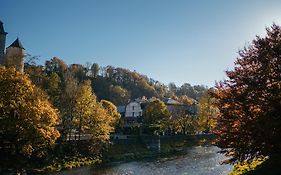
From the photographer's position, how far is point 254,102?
18375 millimetres

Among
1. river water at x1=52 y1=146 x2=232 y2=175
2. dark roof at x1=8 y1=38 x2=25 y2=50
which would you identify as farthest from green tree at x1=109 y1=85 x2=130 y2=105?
river water at x1=52 y1=146 x2=232 y2=175

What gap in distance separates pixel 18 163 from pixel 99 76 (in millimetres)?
118589

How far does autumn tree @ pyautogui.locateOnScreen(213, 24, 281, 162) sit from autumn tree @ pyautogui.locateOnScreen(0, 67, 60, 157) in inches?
944

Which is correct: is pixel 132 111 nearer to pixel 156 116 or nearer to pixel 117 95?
pixel 117 95

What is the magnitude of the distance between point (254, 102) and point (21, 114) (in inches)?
1084

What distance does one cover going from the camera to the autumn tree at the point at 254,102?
706 inches

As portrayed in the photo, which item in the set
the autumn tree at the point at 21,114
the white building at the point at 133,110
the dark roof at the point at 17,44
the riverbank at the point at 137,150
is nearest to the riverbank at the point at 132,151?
the riverbank at the point at 137,150

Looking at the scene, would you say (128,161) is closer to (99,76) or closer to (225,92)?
(225,92)

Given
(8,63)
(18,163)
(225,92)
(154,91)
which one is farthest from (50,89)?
(154,91)

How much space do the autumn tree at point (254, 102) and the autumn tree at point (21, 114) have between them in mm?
23976

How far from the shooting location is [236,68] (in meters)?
20.4

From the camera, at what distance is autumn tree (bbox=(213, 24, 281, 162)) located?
17922mm

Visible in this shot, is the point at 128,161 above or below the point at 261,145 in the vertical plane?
below

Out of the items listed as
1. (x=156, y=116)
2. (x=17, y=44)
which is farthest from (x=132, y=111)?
(x=17, y=44)
